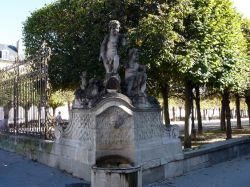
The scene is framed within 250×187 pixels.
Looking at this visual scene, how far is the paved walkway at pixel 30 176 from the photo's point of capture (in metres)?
9.00

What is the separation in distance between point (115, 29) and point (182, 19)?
6.60m

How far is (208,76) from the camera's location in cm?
1541

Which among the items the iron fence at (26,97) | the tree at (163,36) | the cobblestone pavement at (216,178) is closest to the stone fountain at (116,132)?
the cobblestone pavement at (216,178)

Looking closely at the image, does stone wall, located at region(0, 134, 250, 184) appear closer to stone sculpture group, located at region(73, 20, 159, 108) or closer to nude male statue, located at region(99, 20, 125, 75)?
stone sculpture group, located at region(73, 20, 159, 108)

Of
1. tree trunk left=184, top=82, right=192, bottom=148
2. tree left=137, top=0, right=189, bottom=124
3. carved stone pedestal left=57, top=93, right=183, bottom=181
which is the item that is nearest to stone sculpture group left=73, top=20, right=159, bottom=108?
carved stone pedestal left=57, top=93, right=183, bottom=181

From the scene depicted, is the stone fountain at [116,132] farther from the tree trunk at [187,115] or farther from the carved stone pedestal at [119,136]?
the tree trunk at [187,115]

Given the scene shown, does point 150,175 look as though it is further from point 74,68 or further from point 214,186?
point 74,68

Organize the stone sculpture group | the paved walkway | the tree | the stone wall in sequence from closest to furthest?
the paved walkway < the stone sculpture group < the stone wall < the tree

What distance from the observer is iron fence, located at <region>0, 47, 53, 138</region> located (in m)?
12.1

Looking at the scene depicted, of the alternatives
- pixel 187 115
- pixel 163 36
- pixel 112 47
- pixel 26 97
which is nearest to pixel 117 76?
pixel 112 47

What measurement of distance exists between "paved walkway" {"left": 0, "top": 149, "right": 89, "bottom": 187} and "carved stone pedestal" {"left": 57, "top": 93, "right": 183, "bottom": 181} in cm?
49

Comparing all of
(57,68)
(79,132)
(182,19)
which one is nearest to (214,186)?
(79,132)

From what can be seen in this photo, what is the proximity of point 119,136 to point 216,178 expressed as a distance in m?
3.92

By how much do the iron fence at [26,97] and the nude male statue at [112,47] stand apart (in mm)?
3094
